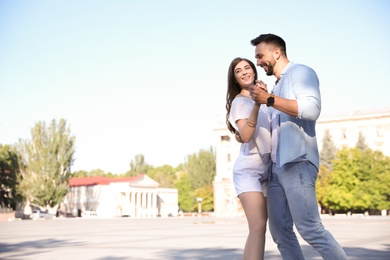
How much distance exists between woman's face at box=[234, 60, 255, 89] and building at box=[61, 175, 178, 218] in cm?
8619

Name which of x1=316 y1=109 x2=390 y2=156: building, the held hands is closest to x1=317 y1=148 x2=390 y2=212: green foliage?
x1=316 y1=109 x2=390 y2=156: building

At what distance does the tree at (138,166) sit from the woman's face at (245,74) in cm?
11200

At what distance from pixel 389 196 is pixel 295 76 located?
59.1m

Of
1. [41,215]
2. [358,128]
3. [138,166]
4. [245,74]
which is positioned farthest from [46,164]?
[245,74]

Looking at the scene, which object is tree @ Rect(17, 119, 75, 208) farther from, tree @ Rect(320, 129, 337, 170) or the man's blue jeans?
the man's blue jeans

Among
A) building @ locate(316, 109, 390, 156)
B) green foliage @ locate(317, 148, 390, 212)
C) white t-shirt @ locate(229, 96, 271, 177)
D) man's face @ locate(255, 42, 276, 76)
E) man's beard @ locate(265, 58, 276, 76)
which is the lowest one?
white t-shirt @ locate(229, 96, 271, 177)

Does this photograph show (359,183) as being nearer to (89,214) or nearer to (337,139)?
(337,139)

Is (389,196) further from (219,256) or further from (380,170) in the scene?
(219,256)

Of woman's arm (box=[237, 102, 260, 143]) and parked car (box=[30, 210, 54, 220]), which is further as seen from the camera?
parked car (box=[30, 210, 54, 220])

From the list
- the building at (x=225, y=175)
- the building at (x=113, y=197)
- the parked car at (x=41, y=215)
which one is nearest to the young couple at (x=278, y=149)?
the parked car at (x=41, y=215)

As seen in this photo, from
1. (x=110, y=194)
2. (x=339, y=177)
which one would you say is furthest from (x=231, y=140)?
(x=339, y=177)

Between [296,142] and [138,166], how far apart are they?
372 ft

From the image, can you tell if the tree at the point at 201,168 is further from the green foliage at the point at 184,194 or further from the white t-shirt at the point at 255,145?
the white t-shirt at the point at 255,145

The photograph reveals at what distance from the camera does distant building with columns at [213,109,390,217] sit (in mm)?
76500
